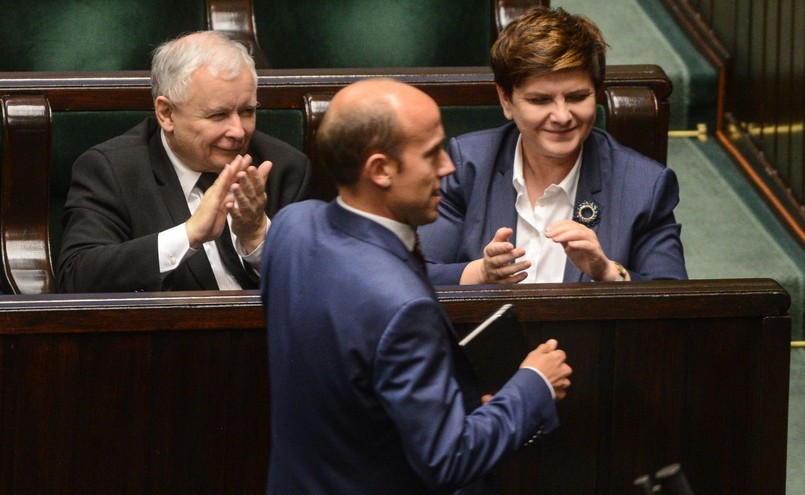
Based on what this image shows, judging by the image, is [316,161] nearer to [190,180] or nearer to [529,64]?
[190,180]

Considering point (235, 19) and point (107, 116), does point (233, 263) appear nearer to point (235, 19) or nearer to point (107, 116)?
point (107, 116)

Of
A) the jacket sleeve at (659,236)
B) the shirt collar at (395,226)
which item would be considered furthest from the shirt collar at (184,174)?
the shirt collar at (395,226)

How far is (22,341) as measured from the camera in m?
1.47

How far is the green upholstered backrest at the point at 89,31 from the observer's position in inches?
101

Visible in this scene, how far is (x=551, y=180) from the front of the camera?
1.81 m

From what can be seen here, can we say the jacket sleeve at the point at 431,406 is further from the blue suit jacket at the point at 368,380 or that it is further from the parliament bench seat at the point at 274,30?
the parliament bench seat at the point at 274,30

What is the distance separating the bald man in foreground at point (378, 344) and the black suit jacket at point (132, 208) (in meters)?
0.58

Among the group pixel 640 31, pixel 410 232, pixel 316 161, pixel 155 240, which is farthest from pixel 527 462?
pixel 640 31

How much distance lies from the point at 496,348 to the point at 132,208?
2.24 ft

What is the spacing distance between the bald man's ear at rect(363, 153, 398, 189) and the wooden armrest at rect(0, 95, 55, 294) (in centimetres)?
94

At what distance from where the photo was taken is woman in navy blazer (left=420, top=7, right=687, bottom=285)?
172 centimetres

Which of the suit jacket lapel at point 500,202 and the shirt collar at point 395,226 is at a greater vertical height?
the shirt collar at point 395,226

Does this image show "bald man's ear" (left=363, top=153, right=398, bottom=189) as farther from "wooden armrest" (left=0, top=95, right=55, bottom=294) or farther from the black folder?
"wooden armrest" (left=0, top=95, right=55, bottom=294)

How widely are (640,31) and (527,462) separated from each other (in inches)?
65.8
